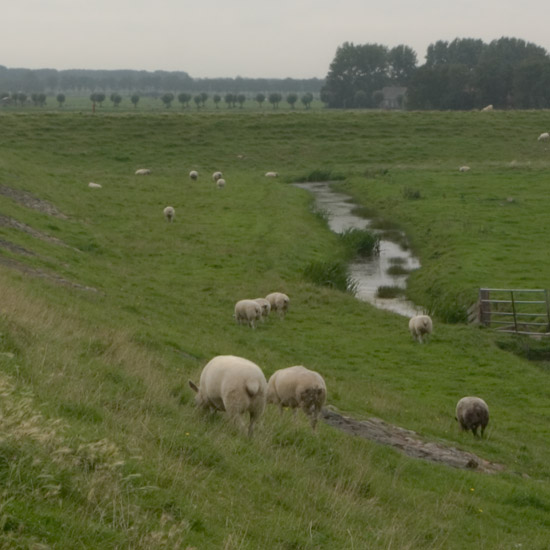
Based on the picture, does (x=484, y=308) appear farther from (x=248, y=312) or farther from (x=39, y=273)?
(x=39, y=273)

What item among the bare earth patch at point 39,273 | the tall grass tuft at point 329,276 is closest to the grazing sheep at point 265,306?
the bare earth patch at point 39,273

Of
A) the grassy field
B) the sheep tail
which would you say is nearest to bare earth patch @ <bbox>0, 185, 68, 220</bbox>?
the grassy field

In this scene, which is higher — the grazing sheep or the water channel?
the grazing sheep

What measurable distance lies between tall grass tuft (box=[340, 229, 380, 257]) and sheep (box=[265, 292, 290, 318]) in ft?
47.5

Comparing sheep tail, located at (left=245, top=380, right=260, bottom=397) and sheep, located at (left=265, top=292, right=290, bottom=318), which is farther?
sheep, located at (left=265, top=292, right=290, bottom=318)

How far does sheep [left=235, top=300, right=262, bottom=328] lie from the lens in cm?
2906

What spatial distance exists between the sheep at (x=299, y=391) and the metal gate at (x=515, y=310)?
50.9 ft

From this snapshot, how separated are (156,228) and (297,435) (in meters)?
33.4

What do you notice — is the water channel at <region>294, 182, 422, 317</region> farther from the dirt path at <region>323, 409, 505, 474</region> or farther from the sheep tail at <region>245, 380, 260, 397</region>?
the sheep tail at <region>245, 380, 260, 397</region>

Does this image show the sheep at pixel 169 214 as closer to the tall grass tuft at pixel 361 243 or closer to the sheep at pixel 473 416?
the tall grass tuft at pixel 361 243

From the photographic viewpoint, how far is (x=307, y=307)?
33094 millimetres

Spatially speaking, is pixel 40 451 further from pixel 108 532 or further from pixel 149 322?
pixel 149 322

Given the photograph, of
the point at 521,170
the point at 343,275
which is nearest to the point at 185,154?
the point at 521,170

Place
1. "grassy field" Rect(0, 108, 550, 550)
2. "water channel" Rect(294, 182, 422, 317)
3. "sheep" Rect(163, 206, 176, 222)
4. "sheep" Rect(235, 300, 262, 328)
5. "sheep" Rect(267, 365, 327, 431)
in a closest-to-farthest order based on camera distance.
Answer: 1. "grassy field" Rect(0, 108, 550, 550)
2. "sheep" Rect(267, 365, 327, 431)
3. "sheep" Rect(235, 300, 262, 328)
4. "water channel" Rect(294, 182, 422, 317)
5. "sheep" Rect(163, 206, 176, 222)
